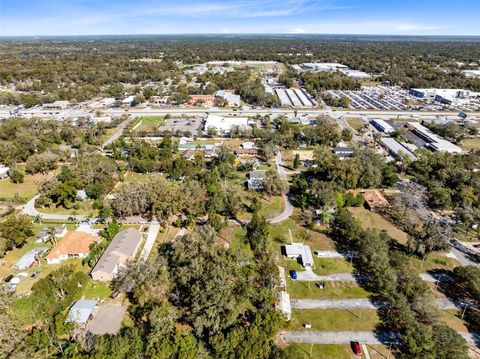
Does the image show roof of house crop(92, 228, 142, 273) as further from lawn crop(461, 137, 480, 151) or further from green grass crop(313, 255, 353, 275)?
lawn crop(461, 137, 480, 151)

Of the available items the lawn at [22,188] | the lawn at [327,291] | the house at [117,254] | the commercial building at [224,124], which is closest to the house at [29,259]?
the house at [117,254]

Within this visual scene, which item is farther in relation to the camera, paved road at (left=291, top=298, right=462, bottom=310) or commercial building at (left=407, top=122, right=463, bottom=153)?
commercial building at (left=407, top=122, right=463, bottom=153)

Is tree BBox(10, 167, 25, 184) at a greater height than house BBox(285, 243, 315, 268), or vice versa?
tree BBox(10, 167, 25, 184)

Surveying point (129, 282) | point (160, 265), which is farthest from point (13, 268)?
point (160, 265)

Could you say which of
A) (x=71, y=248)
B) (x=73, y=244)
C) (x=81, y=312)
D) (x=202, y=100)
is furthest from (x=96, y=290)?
(x=202, y=100)

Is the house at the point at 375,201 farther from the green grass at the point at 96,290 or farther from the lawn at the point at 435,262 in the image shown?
the green grass at the point at 96,290

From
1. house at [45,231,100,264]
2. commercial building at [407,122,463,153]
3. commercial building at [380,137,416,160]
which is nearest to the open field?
house at [45,231,100,264]

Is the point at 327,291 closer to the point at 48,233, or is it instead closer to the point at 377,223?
the point at 377,223
